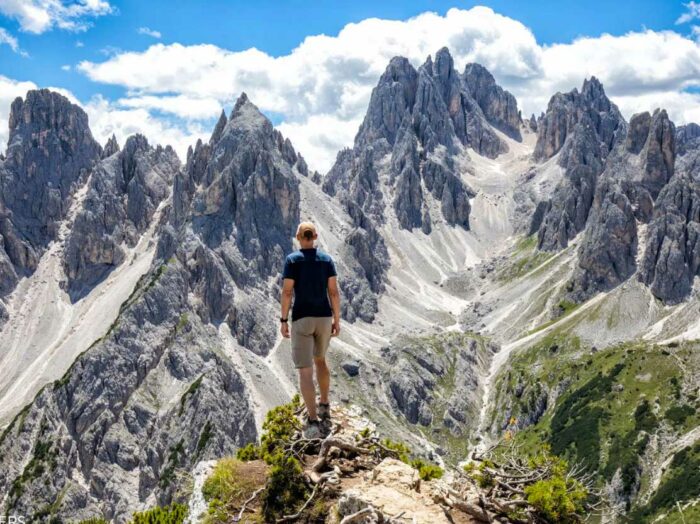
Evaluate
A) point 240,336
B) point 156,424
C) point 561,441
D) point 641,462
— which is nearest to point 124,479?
point 156,424

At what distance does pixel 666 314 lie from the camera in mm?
194500

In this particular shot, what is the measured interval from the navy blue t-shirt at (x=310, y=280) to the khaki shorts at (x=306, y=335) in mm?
198

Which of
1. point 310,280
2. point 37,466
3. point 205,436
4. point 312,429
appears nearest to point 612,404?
point 205,436

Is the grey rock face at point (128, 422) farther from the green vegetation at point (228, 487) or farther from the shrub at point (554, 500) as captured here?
the shrub at point (554, 500)

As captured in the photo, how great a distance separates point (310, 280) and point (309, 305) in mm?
813

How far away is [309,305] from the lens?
19938mm

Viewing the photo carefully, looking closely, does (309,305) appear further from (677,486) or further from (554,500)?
(677,486)

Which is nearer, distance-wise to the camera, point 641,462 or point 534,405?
point 641,462

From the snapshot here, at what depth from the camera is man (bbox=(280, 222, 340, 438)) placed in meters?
19.7

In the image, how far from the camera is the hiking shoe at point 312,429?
20375mm

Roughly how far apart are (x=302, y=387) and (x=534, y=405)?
18347cm

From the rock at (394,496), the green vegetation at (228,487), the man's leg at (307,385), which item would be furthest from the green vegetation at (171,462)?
the rock at (394,496)

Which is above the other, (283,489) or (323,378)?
(323,378)

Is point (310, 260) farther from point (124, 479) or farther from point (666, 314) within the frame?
point (666, 314)
